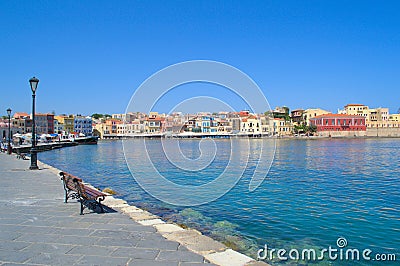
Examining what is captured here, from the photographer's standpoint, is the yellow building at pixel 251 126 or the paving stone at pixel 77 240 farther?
the yellow building at pixel 251 126

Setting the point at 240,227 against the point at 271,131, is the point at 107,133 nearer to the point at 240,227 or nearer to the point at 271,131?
the point at 271,131

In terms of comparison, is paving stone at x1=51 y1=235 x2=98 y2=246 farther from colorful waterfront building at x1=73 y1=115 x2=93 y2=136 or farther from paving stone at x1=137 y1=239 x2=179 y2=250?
colorful waterfront building at x1=73 y1=115 x2=93 y2=136

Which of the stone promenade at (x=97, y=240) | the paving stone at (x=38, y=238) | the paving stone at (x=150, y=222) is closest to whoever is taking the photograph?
the stone promenade at (x=97, y=240)

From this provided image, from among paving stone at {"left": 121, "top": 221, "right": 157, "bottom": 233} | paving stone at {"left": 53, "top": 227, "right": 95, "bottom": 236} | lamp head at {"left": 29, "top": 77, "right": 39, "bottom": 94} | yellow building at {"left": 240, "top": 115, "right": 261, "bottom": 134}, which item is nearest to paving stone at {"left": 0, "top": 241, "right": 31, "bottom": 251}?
paving stone at {"left": 53, "top": 227, "right": 95, "bottom": 236}

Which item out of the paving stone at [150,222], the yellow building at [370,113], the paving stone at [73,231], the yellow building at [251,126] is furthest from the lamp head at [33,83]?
the yellow building at [370,113]

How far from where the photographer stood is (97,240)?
4484 millimetres

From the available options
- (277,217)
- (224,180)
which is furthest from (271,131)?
(277,217)

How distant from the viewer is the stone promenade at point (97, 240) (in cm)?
382

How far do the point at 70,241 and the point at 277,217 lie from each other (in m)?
5.41

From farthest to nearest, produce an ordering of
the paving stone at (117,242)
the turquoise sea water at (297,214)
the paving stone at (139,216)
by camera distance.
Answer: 1. the turquoise sea water at (297,214)
2. the paving stone at (139,216)
3. the paving stone at (117,242)

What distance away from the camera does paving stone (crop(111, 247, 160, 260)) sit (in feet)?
12.8

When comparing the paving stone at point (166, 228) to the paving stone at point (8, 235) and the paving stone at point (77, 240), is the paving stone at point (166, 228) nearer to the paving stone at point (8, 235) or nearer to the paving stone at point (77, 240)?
the paving stone at point (77, 240)

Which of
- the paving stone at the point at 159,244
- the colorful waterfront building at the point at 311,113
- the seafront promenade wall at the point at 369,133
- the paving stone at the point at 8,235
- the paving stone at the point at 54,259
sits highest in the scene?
the colorful waterfront building at the point at 311,113

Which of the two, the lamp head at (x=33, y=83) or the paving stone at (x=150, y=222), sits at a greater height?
the lamp head at (x=33, y=83)
